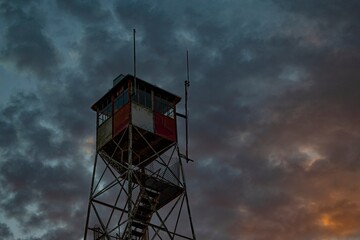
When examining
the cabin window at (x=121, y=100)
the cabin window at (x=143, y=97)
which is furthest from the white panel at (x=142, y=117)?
the cabin window at (x=121, y=100)

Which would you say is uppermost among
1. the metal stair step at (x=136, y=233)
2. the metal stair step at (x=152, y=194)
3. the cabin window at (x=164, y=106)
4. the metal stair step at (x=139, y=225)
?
the cabin window at (x=164, y=106)

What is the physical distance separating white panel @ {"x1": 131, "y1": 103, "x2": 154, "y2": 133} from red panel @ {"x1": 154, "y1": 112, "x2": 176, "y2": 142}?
15.4 inches

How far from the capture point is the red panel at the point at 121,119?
167ft

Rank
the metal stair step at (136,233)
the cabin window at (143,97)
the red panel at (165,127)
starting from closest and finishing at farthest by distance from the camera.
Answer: the metal stair step at (136,233), the red panel at (165,127), the cabin window at (143,97)

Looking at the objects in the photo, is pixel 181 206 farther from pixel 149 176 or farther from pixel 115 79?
pixel 115 79

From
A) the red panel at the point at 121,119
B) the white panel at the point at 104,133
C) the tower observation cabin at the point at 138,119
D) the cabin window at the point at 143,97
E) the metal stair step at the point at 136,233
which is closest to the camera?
the metal stair step at the point at 136,233

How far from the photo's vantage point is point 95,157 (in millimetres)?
53125

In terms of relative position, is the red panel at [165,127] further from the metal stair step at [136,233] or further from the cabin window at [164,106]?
the metal stair step at [136,233]

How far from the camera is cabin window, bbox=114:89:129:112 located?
52.4m

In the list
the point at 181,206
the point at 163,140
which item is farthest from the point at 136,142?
the point at 181,206

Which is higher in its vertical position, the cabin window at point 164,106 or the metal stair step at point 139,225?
the cabin window at point 164,106

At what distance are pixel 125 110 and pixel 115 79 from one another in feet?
12.9

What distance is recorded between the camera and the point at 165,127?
5228 cm

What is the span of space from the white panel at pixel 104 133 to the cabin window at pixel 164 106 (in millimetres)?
3480
